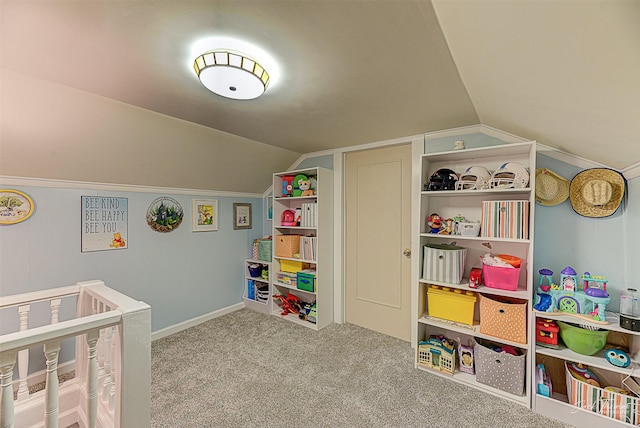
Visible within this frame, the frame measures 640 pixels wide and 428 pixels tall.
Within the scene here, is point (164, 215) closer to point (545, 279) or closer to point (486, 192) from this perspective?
point (486, 192)

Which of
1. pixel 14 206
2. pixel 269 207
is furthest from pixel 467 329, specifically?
pixel 14 206

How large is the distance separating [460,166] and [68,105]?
292cm

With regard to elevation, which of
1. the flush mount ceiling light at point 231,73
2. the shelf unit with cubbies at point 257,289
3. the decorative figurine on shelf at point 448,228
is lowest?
the shelf unit with cubbies at point 257,289

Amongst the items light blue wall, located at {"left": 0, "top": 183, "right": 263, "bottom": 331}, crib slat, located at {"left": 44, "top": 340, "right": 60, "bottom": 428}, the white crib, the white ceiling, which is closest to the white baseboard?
light blue wall, located at {"left": 0, "top": 183, "right": 263, "bottom": 331}

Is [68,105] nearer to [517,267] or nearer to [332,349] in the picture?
[332,349]

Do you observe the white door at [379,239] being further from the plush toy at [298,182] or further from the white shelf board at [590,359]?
the white shelf board at [590,359]

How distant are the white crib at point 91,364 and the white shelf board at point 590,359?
2.31m

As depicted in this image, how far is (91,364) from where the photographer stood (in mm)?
1078

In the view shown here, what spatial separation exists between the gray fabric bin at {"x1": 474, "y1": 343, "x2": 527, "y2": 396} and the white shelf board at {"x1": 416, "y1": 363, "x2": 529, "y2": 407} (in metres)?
0.02

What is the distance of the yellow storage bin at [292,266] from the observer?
Result: 3079mm

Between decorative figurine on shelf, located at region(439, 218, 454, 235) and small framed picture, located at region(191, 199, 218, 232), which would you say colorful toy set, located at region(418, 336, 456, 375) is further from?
small framed picture, located at region(191, 199, 218, 232)

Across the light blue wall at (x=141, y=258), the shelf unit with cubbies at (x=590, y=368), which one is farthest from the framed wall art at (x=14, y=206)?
the shelf unit with cubbies at (x=590, y=368)

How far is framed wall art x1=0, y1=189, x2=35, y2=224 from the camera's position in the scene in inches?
74.2

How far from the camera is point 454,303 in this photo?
6.75 ft
